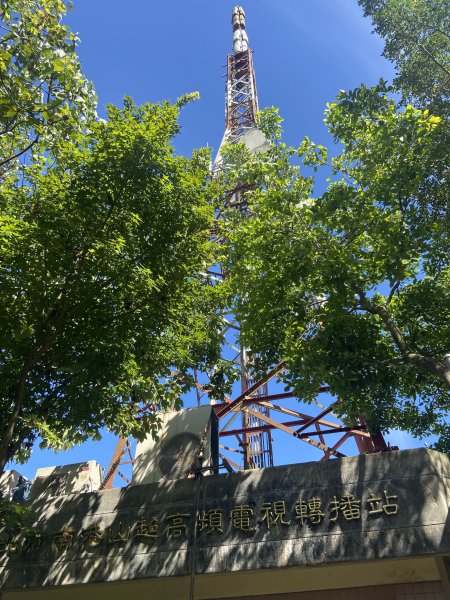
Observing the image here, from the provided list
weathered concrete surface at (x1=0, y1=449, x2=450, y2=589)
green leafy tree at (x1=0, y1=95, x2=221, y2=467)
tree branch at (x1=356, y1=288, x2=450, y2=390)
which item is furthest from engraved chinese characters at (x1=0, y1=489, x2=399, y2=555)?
tree branch at (x1=356, y1=288, x2=450, y2=390)

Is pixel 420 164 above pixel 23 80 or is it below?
above

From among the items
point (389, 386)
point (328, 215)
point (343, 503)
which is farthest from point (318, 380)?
point (328, 215)

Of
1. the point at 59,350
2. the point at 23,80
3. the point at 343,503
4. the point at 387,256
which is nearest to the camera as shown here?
the point at 23,80

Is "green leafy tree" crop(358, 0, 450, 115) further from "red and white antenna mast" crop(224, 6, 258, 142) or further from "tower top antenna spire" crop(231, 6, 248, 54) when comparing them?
"tower top antenna spire" crop(231, 6, 248, 54)

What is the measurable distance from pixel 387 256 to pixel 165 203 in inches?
170

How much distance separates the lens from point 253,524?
7.32m

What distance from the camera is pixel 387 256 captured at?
29.0ft

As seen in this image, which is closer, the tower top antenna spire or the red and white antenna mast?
the red and white antenna mast

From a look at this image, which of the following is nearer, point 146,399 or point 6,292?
point 6,292

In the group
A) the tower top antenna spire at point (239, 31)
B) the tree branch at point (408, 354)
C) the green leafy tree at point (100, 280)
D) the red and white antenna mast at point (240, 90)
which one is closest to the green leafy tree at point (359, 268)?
the tree branch at point (408, 354)

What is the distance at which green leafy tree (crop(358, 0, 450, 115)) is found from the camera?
11125mm

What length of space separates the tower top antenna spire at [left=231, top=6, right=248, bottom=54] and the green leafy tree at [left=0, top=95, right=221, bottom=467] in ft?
90.4

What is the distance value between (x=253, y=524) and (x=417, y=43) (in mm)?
11447

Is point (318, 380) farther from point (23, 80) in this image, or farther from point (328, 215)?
point (23, 80)
